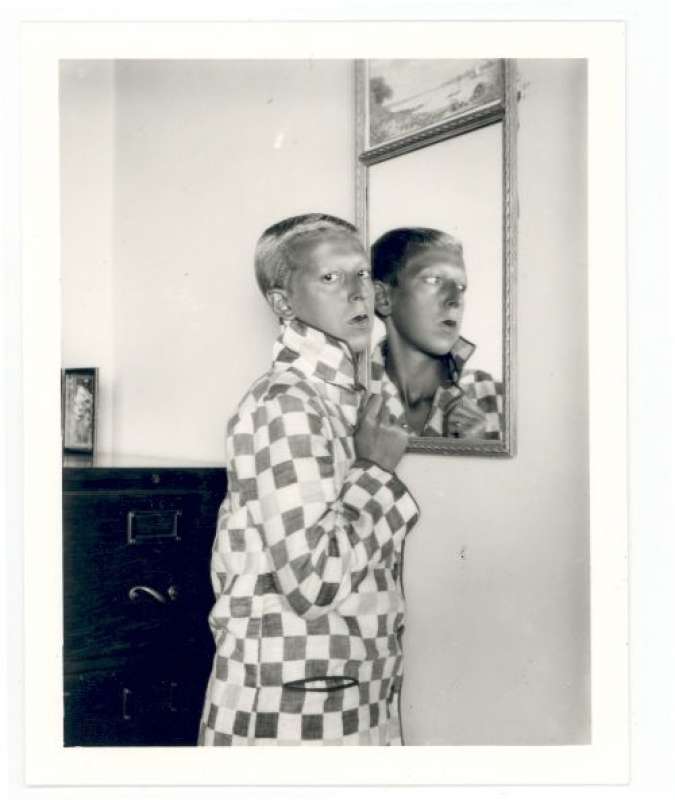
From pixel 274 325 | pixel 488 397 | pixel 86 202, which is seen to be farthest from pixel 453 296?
pixel 86 202

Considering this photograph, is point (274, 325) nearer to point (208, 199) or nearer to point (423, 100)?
point (208, 199)

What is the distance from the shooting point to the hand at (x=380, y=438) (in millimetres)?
1200

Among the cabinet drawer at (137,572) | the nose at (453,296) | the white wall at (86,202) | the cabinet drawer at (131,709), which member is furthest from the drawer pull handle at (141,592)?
the nose at (453,296)

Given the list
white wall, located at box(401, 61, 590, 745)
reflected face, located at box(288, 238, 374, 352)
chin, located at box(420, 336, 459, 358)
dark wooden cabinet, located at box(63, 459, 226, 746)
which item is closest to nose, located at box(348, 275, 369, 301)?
reflected face, located at box(288, 238, 374, 352)

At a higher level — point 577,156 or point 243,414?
point 577,156

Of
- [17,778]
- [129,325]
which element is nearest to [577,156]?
[129,325]

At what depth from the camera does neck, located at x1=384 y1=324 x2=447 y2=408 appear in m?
1.19

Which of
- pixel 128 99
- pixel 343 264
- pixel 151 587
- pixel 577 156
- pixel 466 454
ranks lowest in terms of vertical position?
pixel 151 587

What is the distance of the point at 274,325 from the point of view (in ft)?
4.08

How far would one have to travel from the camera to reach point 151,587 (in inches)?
50.2

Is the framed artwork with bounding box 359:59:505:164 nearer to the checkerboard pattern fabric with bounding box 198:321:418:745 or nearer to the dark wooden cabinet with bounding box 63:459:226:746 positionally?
the checkerboard pattern fabric with bounding box 198:321:418:745

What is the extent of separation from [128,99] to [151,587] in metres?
0.66

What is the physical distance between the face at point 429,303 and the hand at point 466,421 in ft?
0.24
